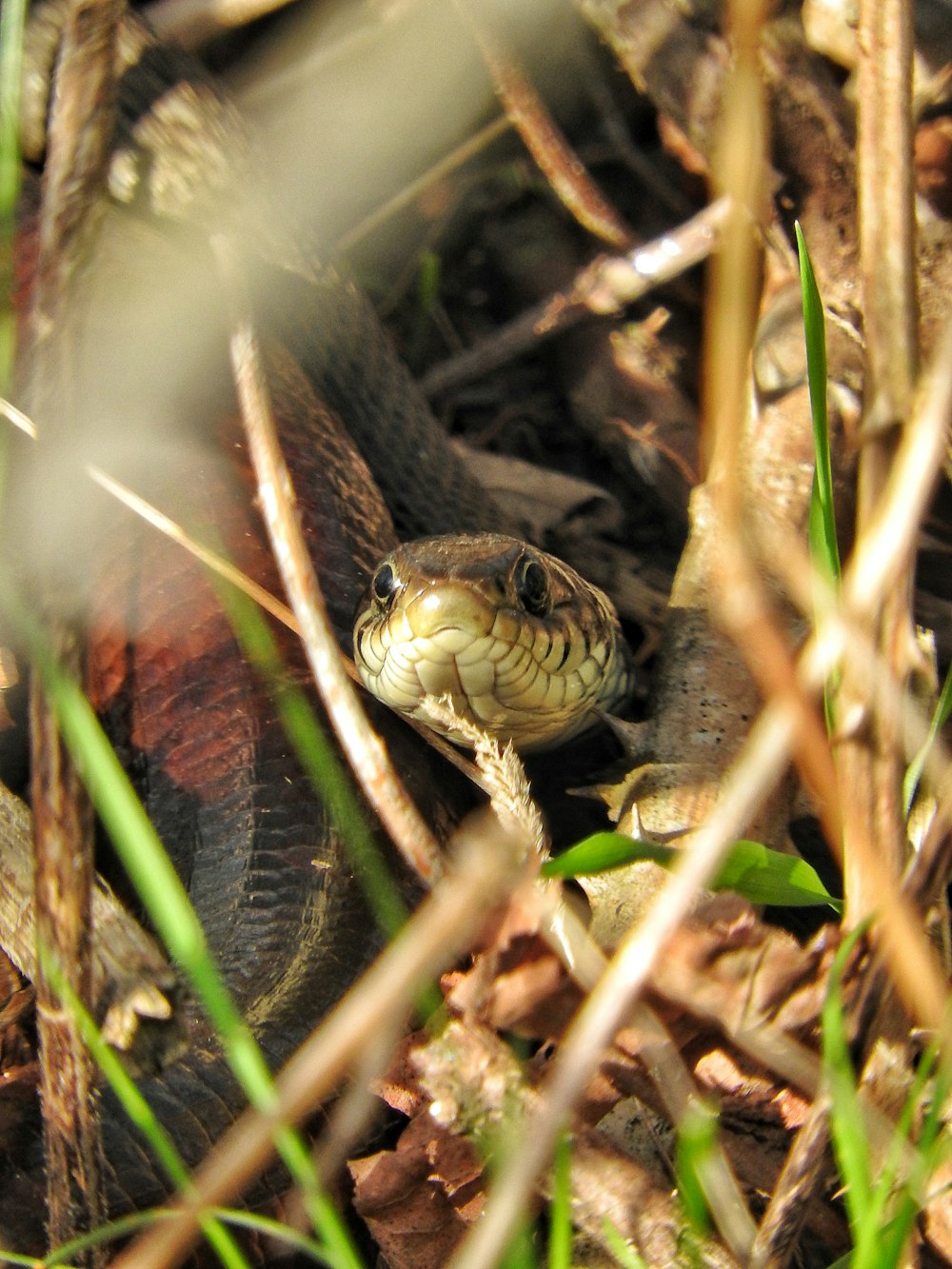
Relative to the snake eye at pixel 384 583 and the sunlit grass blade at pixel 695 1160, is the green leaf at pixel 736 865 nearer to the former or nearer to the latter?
the sunlit grass blade at pixel 695 1160

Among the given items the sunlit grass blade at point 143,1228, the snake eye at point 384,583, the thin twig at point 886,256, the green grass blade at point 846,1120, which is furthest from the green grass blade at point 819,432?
the sunlit grass blade at point 143,1228

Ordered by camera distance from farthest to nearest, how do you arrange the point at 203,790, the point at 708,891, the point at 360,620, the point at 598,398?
the point at 598,398 < the point at 360,620 < the point at 203,790 < the point at 708,891

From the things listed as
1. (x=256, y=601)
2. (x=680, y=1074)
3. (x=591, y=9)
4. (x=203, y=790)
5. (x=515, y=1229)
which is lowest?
(x=680, y=1074)

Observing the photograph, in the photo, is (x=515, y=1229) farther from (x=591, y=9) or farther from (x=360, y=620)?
(x=591, y=9)

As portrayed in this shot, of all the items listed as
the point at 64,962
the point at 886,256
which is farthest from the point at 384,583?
the point at 886,256

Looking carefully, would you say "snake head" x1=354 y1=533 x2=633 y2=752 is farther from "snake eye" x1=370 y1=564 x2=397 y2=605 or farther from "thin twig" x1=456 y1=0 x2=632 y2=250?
"thin twig" x1=456 y1=0 x2=632 y2=250

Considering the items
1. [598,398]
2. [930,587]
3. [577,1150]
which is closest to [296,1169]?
[577,1150]

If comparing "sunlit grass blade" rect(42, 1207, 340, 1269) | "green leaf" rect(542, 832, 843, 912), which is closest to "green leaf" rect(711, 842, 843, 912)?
"green leaf" rect(542, 832, 843, 912)
